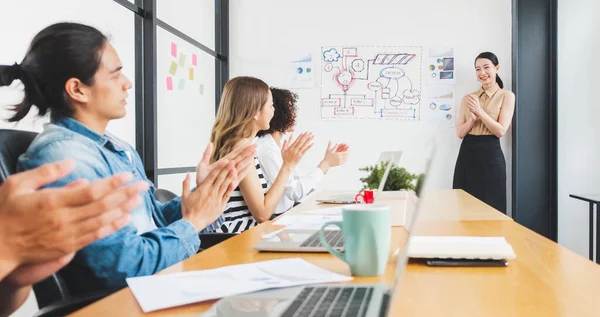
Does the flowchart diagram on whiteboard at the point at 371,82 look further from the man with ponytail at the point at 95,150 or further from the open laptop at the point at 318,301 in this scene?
the open laptop at the point at 318,301

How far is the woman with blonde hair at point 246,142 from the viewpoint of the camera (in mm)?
2100

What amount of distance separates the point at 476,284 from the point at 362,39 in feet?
12.2

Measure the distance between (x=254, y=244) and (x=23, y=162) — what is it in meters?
0.50

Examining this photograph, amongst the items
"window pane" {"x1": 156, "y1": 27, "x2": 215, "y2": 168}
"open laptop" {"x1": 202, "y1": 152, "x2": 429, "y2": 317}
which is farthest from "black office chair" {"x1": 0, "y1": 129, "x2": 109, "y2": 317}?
"window pane" {"x1": 156, "y1": 27, "x2": 215, "y2": 168}

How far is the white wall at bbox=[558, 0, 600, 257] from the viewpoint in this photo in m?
3.48

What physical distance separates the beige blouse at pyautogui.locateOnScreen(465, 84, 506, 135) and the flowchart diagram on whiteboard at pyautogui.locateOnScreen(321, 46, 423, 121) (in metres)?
0.47

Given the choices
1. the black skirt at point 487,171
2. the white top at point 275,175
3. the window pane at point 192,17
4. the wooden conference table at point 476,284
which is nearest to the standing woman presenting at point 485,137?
the black skirt at point 487,171

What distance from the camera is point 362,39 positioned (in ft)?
14.4

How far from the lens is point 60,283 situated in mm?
1004

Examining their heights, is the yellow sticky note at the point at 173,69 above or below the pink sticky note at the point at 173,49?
below

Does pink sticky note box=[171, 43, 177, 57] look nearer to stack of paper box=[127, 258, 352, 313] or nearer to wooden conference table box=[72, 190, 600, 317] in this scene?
wooden conference table box=[72, 190, 600, 317]

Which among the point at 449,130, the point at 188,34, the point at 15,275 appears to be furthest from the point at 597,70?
the point at 15,275

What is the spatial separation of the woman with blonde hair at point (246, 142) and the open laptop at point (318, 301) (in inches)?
50.6

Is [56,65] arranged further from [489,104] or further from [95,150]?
[489,104]
